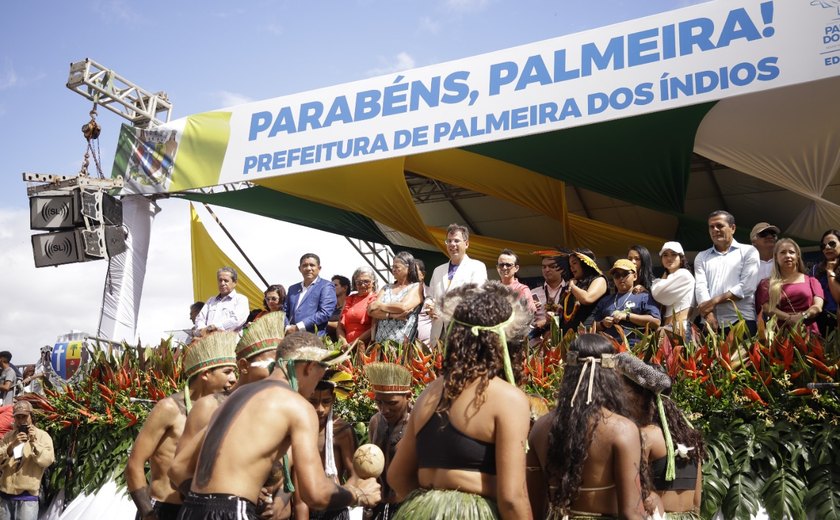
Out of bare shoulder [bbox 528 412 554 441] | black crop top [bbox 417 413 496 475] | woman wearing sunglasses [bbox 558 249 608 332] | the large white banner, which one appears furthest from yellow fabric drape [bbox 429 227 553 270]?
black crop top [bbox 417 413 496 475]

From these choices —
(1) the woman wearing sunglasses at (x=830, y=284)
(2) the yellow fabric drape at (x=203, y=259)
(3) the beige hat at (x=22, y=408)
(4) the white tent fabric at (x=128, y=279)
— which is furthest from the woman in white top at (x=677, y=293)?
(2) the yellow fabric drape at (x=203, y=259)

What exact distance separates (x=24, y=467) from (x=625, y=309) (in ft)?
21.2

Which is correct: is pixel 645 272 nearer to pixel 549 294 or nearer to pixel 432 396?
pixel 549 294

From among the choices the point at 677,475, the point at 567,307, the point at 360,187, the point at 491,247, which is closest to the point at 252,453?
the point at 677,475

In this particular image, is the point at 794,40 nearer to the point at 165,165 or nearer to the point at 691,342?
the point at 691,342

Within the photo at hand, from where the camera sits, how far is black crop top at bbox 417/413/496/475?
3090 mm

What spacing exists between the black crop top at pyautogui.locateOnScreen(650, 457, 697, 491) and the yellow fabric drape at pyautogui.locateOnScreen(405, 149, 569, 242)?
772 cm

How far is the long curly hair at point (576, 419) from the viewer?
3322mm

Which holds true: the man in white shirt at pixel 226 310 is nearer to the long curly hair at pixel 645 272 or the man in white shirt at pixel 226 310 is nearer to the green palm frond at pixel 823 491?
the long curly hair at pixel 645 272

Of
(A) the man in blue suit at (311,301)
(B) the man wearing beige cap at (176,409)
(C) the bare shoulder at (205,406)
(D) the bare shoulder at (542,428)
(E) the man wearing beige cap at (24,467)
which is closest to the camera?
(D) the bare shoulder at (542,428)

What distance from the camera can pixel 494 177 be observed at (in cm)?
1168

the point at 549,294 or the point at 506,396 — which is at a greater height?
the point at 549,294

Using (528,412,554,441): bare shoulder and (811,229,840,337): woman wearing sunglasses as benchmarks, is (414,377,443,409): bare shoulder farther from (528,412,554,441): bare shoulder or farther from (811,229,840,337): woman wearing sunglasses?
(811,229,840,337): woman wearing sunglasses

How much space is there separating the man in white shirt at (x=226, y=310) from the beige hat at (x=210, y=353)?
4365mm
